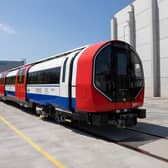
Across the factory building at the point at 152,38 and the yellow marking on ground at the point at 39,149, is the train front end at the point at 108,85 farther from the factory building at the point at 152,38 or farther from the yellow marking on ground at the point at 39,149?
the factory building at the point at 152,38

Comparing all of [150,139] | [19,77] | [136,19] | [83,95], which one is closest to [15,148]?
[83,95]

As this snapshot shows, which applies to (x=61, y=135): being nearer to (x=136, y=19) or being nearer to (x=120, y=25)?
(x=136, y=19)

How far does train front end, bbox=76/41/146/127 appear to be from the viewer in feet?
27.6

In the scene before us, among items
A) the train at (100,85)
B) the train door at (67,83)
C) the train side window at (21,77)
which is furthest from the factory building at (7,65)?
the train door at (67,83)

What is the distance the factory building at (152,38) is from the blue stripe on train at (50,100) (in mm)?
18200

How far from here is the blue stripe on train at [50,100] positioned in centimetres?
997

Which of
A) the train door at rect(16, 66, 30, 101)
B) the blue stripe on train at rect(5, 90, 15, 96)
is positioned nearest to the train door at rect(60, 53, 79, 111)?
the train door at rect(16, 66, 30, 101)

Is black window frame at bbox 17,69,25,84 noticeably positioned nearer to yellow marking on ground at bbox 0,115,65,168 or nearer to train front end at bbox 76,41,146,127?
yellow marking on ground at bbox 0,115,65,168

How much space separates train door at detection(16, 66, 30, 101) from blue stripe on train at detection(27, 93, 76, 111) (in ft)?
3.68

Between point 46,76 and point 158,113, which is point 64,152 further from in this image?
point 158,113

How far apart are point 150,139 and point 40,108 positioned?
6.78m

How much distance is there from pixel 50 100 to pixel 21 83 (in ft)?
19.3

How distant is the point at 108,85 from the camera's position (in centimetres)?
863

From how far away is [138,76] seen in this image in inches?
385
